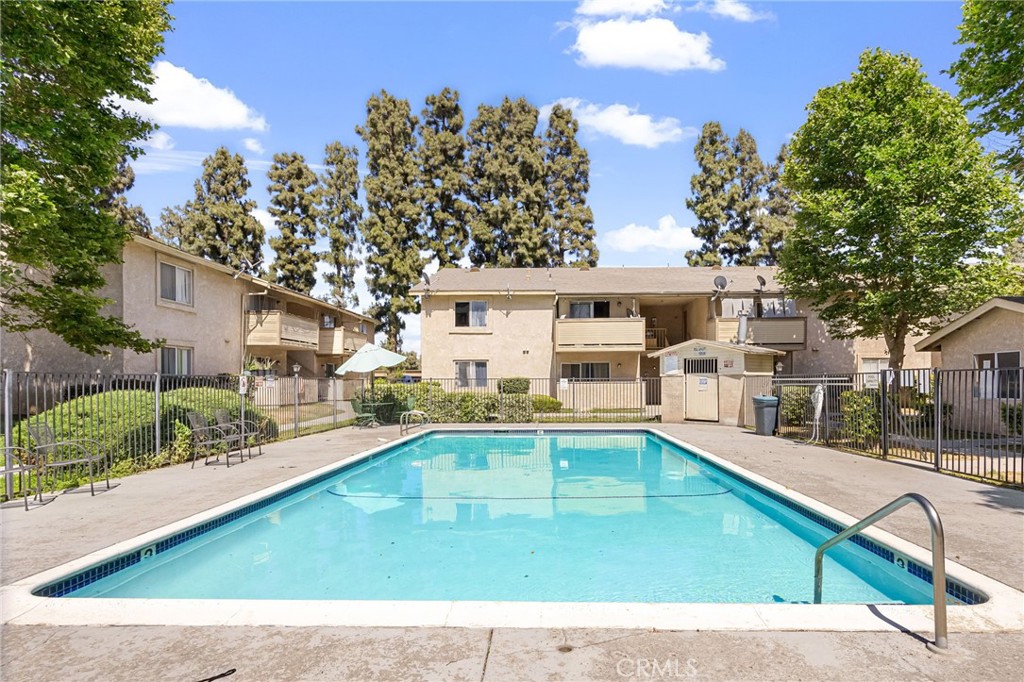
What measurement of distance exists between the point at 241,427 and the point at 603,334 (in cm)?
1834

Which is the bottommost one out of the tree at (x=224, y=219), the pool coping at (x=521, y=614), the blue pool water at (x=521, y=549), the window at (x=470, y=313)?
the blue pool water at (x=521, y=549)

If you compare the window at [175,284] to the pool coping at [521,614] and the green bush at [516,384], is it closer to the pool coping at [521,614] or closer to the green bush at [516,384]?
the green bush at [516,384]

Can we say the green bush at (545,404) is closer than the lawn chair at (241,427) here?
No

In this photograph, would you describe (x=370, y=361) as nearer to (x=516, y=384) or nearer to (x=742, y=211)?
(x=516, y=384)

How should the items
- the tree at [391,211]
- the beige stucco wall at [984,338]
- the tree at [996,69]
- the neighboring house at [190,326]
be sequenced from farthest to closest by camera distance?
the tree at [391,211] < the beige stucco wall at [984,338] < the neighboring house at [190,326] < the tree at [996,69]

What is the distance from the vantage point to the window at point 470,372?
2828 cm

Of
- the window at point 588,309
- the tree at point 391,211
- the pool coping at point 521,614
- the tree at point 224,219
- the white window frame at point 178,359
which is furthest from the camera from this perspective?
the tree at point 391,211

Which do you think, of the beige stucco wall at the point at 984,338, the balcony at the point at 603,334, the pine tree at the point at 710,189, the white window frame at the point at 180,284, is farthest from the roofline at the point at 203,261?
the pine tree at the point at 710,189

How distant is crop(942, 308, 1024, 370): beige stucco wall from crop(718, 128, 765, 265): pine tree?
90.3 ft

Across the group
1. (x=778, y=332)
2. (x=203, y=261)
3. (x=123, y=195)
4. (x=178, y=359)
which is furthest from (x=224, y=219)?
(x=778, y=332)

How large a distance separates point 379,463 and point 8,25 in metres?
11.4

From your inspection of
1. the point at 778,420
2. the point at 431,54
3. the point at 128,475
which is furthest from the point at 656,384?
the point at 128,475

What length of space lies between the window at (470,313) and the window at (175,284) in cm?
1238

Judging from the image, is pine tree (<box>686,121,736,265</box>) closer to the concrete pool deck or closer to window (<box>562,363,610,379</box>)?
window (<box>562,363,610,379</box>)
